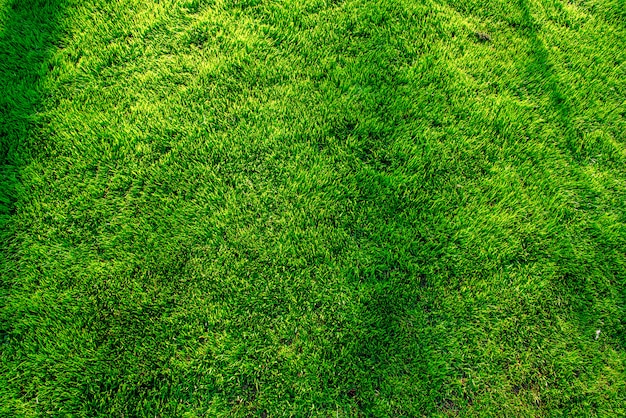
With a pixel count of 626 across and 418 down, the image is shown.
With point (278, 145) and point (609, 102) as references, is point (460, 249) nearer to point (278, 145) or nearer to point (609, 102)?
point (278, 145)

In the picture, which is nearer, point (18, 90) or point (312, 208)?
point (312, 208)

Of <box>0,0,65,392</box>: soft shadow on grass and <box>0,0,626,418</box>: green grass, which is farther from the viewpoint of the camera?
<box>0,0,65,392</box>: soft shadow on grass

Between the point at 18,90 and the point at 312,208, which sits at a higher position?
the point at 312,208

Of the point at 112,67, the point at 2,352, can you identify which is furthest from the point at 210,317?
the point at 112,67

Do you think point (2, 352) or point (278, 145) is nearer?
point (2, 352)

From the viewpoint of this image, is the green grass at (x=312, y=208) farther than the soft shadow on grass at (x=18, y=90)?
No

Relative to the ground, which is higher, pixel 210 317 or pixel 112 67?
pixel 112 67

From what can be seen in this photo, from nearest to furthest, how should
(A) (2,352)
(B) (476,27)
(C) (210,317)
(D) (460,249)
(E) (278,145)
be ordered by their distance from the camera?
1. (A) (2,352)
2. (C) (210,317)
3. (D) (460,249)
4. (E) (278,145)
5. (B) (476,27)

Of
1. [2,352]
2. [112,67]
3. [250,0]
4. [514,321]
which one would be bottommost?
[2,352]
